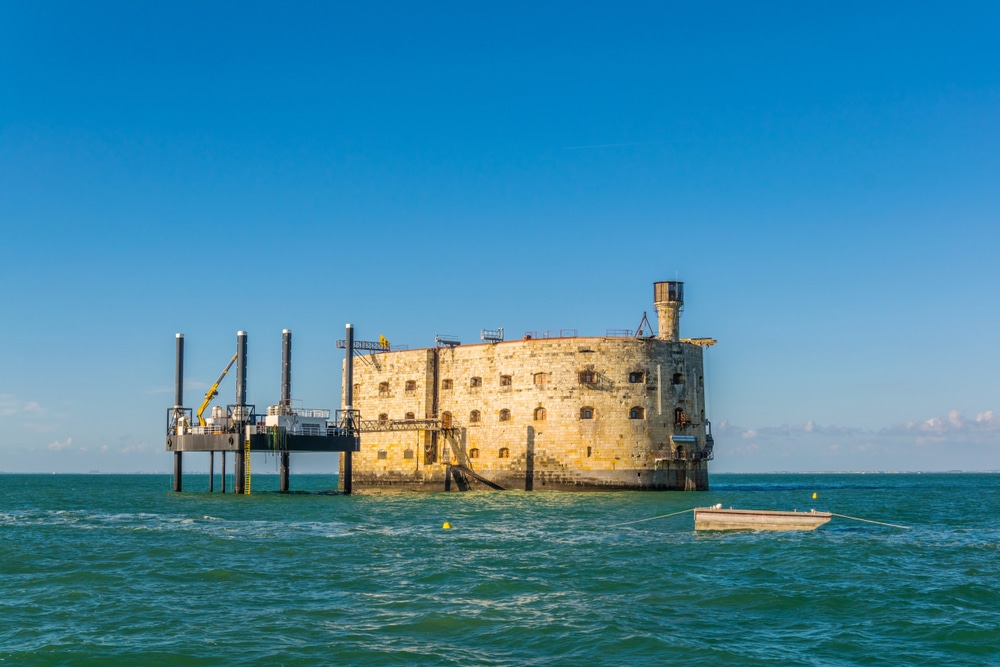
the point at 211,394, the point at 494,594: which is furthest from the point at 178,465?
the point at 494,594

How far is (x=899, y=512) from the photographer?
52.0m

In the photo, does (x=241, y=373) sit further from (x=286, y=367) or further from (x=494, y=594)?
(x=494, y=594)

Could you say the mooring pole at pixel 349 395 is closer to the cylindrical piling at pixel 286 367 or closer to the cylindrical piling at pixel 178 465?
the cylindrical piling at pixel 286 367

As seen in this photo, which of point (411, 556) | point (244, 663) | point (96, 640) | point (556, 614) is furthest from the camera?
point (411, 556)

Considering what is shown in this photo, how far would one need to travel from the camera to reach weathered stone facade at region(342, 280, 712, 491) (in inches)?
2452

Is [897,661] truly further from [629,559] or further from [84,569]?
[84,569]

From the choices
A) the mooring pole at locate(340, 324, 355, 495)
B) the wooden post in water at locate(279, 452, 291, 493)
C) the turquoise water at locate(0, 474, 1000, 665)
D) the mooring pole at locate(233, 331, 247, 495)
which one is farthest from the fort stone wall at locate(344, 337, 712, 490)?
the turquoise water at locate(0, 474, 1000, 665)

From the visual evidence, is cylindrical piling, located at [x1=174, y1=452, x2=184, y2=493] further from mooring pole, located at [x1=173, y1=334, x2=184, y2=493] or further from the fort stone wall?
the fort stone wall

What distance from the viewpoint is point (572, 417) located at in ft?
206

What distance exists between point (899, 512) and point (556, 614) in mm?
36425

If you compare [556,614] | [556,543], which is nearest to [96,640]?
[556,614]

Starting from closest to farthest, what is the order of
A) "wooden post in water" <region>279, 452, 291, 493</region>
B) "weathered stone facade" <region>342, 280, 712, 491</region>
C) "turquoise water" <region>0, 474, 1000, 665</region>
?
"turquoise water" <region>0, 474, 1000, 665</region>
"weathered stone facade" <region>342, 280, 712, 491</region>
"wooden post in water" <region>279, 452, 291, 493</region>

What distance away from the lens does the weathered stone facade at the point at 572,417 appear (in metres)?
62.3

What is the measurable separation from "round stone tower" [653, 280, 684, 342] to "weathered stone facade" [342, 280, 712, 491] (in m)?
1.03
